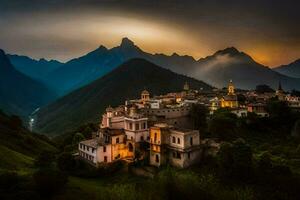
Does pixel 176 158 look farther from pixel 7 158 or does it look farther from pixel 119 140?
pixel 7 158

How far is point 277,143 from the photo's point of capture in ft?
185

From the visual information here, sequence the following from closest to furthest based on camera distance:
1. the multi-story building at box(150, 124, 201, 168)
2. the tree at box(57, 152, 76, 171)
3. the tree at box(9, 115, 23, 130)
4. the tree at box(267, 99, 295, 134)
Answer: the multi-story building at box(150, 124, 201, 168)
the tree at box(57, 152, 76, 171)
the tree at box(267, 99, 295, 134)
the tree at box(9, 115, 23, 130)

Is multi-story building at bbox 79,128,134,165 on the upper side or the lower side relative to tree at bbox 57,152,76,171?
upper

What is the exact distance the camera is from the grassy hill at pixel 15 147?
49.8 meters

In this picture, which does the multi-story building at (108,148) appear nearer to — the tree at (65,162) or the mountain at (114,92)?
the tree at (65,162)

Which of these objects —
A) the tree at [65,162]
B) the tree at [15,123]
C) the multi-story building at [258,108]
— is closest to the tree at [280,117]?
the multi-story building at [258,108]

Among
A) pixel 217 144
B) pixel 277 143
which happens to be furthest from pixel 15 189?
pixel 277 143

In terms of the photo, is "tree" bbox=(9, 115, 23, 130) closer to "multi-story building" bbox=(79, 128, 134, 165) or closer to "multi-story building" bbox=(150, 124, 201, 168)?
"multi-story building" bbox=(79, 128, 134, 165)

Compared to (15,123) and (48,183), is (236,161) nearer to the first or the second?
(48,183)

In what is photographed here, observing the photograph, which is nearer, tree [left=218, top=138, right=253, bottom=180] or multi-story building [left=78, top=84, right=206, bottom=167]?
tree [left=218, top=138, right=253, bottom=180]

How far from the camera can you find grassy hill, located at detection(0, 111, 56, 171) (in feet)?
163

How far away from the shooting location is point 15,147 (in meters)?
66.1

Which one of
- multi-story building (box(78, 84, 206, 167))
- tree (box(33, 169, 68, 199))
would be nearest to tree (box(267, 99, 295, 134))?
multi-story building (box(78, 84, 206, 167))

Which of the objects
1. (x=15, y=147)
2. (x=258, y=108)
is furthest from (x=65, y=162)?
(x=258, y=108)
